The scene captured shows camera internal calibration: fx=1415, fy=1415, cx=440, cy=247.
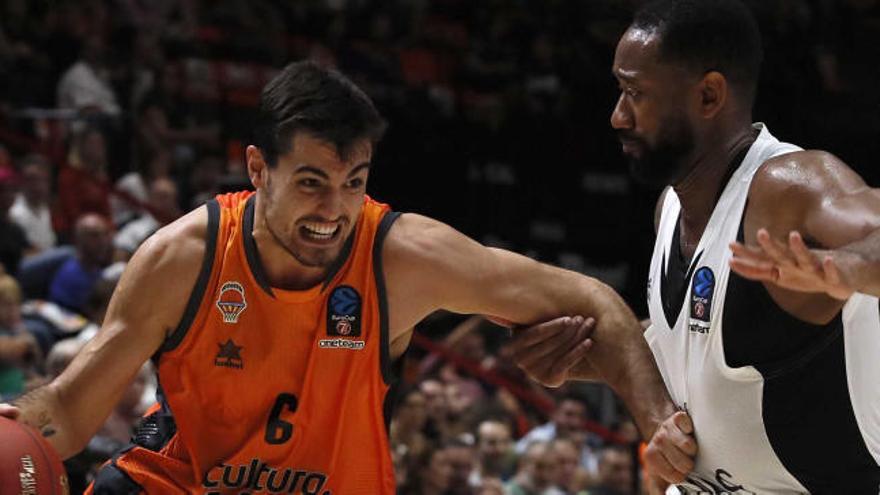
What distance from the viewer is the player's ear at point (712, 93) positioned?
3.64 meters

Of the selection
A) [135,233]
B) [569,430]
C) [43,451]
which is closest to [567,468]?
[569,430]

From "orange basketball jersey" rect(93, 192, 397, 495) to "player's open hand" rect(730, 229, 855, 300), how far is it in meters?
1.19

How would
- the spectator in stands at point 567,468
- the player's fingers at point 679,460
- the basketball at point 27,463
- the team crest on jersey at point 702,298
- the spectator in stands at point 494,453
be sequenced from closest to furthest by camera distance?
1. the basketball at point 27,463
2. the team crest on jersey at point 702,298
3. the player's fingers at point 679,460
4. the spectator in stands at point 494,453
5. the spectator in stands at point 567,468

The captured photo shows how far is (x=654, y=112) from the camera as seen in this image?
368 centimetres

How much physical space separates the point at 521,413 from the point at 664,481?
6.92m

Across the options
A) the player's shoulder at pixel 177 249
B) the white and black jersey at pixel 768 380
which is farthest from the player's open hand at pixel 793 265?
the player's shoulder at pixel 177 249

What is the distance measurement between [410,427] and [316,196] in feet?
16.9

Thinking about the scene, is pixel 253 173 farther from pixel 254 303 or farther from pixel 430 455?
pixel 430 455

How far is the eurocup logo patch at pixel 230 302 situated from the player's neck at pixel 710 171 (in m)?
1.20

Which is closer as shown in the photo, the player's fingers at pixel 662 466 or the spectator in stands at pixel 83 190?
the player's fingers at pixel 662 466

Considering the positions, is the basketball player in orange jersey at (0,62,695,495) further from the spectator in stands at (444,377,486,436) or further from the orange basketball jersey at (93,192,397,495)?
the spectator in stands at (444,377,486,436)

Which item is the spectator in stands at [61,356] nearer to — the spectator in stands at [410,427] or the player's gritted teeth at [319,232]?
the spectator in stands at [410,427]

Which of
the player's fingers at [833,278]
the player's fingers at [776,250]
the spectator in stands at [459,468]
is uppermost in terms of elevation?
the player's fingers at [776,250]

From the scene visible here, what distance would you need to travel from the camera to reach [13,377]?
720 cm
